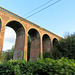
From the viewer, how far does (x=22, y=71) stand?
13.4 feet

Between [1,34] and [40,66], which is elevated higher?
[1,34]

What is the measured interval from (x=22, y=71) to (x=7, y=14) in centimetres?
1239

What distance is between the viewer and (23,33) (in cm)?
1645

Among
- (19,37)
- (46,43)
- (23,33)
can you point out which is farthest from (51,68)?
(46,43)

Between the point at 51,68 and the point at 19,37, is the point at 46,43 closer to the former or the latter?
the point at 19,37

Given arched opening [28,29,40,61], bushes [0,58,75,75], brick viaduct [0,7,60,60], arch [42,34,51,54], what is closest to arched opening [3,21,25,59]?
brick viaduct [0,7,60,60]

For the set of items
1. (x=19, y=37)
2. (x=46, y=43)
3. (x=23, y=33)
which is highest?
(x=23, y=33)

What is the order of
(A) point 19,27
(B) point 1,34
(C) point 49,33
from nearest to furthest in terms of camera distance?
(B) point 1,34, (A) point 19,27, (C) point 49,33

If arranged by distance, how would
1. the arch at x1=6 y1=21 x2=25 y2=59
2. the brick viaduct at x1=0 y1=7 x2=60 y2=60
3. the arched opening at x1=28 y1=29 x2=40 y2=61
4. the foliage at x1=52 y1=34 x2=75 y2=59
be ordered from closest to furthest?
→ the brick viaduct at x1=0 y1=7 x2=60 y2=60, the arch at x1=6 y1=21 x2=25 y2=59, the foliage at x1=52 y1=34 x2=75 y2=59, the arched opening at x1=28 y1=29 x2=40 y2=61

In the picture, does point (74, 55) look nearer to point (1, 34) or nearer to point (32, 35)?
point (32, 35)

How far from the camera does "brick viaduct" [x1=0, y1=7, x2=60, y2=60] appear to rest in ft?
44.7

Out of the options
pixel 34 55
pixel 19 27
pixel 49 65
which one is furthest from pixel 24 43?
pixel 49 65

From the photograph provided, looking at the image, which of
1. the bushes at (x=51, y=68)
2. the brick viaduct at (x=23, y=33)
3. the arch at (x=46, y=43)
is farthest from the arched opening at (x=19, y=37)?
the bushes at (x=51, y=68)

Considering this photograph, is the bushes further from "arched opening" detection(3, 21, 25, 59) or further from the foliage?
the foliage
